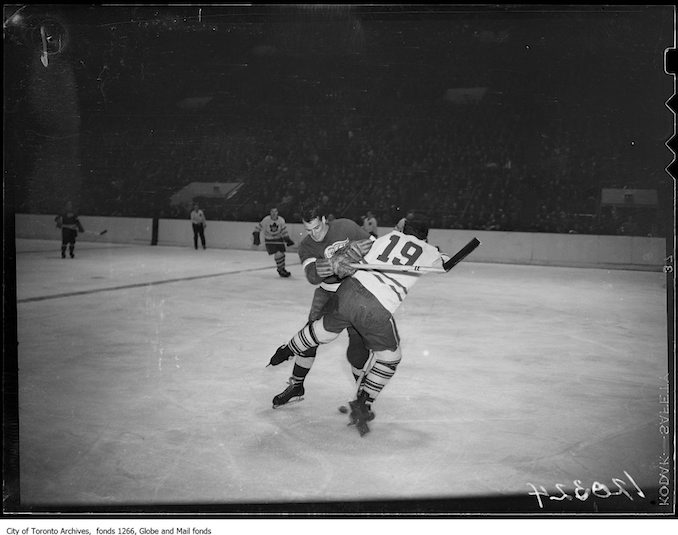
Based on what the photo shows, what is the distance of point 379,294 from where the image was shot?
3.18 meters

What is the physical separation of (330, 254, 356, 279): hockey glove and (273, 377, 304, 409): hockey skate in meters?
0.83

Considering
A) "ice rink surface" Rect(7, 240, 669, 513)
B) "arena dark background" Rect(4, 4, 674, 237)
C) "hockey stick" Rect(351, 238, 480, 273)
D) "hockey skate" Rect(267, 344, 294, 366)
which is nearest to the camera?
"ice rink surface" Rect(7, 240, 669, 513)

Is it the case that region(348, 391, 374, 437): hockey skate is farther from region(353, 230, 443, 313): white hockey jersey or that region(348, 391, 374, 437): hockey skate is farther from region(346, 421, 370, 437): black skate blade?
region(353, 230, 443, 313): white hockey jersey

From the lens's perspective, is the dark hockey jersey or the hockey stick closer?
the hockey stick

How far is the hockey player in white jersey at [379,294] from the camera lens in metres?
3.16

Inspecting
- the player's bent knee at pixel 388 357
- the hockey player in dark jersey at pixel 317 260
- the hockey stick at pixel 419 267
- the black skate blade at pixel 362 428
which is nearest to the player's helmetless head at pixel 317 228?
the hockey player in dark jersey at pixel 317 260

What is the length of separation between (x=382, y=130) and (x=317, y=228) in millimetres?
18298

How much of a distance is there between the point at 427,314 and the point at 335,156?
48.8 ft

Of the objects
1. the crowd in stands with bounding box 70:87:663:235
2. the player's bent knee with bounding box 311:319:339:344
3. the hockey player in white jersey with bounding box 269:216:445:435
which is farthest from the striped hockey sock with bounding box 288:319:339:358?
the crowd in stands with bounding box 70:87:663:235

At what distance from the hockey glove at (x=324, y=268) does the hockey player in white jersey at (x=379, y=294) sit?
4 centimetres

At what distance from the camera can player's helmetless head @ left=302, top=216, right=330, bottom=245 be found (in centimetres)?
361

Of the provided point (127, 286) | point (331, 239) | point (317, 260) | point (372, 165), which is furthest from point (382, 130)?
point (317, 260)

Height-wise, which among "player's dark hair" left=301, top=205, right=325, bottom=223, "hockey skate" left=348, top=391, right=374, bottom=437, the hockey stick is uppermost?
"player's dark hair" left=301, top=205, right=325, bottom=223

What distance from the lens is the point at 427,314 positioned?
736cm
